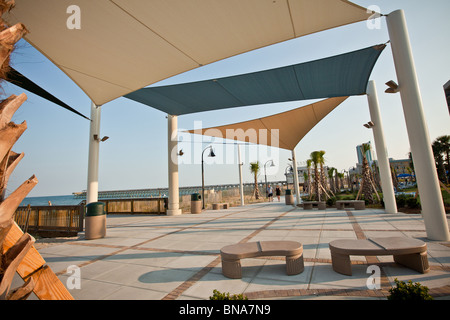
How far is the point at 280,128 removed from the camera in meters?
14.6

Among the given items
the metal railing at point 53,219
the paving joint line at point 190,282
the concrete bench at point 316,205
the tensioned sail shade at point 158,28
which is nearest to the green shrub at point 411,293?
the paving joint line at point 190,282

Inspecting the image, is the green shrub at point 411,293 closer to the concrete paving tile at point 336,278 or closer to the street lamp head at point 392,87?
the concrete paving tile at point 336,278

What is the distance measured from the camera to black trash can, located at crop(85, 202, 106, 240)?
23.1 ft

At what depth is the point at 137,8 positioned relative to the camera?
452 centimetres

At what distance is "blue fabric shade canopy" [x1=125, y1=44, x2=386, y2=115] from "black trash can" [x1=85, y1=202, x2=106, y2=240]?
16.9 feet

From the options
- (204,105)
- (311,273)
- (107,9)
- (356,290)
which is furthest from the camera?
(204,105)

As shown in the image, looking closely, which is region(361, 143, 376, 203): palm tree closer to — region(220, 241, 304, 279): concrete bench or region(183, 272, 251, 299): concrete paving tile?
region(220, 241, 304, 279): concrete bench

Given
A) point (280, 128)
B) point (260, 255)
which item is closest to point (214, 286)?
point (260, 255)

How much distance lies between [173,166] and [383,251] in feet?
38.0

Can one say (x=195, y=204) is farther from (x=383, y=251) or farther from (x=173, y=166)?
(x=383, y=251)
